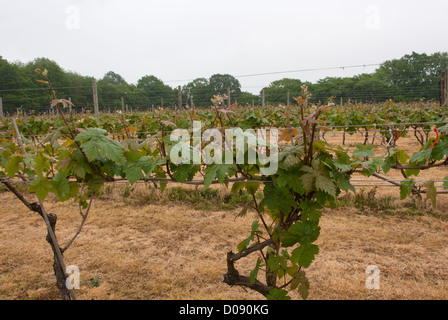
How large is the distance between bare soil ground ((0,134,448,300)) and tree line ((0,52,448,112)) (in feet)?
39.4

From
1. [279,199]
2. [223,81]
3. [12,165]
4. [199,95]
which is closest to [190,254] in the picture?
[12,165]

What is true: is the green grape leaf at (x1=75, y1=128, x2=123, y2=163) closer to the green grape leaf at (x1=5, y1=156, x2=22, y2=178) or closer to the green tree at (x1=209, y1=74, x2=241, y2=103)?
the green grape leaf at (x1=5, y1=156, x2=22, y2=178)

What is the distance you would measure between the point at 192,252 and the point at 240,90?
26.1 metres

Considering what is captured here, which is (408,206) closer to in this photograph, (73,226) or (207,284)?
(207,284)

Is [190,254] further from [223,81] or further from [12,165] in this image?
[223,81]

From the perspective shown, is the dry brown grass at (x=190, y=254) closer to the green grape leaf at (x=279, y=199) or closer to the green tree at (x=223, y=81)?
the green grape leaf at (x=279, y=199)

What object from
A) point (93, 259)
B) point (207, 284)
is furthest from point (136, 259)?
point (207, 284)

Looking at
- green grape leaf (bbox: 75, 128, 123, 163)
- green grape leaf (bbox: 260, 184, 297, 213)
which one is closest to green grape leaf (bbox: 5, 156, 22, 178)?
green grape leaf (bbox: 75, 128, 123, 163)

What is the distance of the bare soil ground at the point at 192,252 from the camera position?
8.49ft

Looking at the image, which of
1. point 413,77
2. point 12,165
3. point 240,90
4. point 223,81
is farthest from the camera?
point 223,81

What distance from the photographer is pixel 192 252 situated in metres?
3.23

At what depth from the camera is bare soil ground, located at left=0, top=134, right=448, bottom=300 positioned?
2588 millimetres

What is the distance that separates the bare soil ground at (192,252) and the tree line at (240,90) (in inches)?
473

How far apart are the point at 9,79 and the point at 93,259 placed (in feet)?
123
